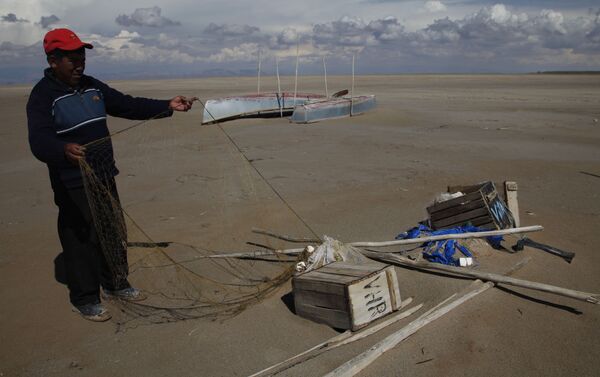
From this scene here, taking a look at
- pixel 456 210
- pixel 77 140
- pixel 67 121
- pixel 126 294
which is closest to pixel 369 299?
pixel 126 294

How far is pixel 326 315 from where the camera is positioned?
422cm

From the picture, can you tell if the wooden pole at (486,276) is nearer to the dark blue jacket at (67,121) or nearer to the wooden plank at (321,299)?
the wooden plank at (321,299)

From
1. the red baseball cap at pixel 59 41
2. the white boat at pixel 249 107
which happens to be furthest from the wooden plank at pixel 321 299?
the white boat at pixel 249 107

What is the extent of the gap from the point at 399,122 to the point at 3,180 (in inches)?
578

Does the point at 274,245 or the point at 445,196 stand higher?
the point at 445,196

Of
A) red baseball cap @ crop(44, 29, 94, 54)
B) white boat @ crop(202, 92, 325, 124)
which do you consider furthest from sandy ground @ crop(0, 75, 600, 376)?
white boat @ crop(202, 92, 325, 124)

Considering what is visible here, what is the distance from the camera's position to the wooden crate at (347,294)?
13.0 ft

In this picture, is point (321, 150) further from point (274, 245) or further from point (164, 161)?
point (274, 245)

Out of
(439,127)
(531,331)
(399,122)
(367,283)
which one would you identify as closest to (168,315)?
(367,283)

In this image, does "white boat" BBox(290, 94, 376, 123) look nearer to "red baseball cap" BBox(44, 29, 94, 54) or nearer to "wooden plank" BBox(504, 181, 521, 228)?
"wooden plank" BBox(504, 181, 521, 228)

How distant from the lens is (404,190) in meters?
9.52

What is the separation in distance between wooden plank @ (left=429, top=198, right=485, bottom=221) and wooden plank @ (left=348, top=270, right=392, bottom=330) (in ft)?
7.58

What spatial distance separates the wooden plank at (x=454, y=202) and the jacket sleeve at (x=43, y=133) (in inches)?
174

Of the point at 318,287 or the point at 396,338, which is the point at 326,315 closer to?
the point at 318,287
